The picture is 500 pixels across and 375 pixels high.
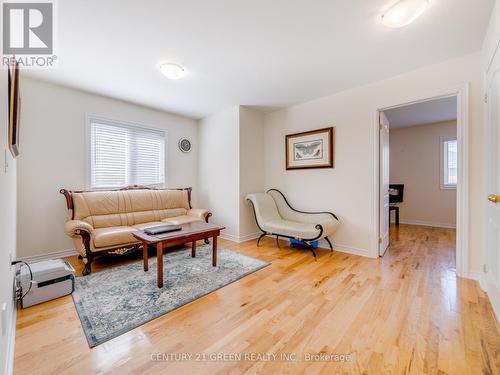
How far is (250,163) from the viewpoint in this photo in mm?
4113

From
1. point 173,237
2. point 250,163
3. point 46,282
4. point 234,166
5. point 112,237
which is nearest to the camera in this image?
point 46,282

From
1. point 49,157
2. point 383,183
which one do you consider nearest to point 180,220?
point 49,157

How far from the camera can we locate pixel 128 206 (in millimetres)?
3467

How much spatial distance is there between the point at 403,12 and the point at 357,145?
170 cm

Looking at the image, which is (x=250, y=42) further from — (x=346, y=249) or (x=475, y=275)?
(x=475, y=275)

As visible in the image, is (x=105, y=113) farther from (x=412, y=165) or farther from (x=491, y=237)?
(x=412, y=165)

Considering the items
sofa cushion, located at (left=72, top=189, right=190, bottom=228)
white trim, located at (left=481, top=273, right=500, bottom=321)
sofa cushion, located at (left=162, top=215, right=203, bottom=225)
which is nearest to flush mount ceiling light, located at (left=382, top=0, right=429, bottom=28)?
white trim, located at (left=481, top=273, right=500, bottom=321)

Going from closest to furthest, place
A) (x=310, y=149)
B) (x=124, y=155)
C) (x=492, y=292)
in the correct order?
Result: (x=492, y=292)
(x=310, y=149)
(x=124, y=155)

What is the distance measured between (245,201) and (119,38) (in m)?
2.82

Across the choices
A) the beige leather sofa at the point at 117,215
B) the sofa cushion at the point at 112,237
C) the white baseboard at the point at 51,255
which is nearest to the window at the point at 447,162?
the beige leather sofa at the point at 117,215

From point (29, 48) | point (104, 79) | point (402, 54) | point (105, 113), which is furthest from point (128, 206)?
point (402, 54)

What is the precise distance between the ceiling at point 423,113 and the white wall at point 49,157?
5078 mm

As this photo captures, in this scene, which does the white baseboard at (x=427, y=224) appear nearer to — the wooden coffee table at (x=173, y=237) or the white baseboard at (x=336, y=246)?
the white baseboard at (x=336, y=246)
